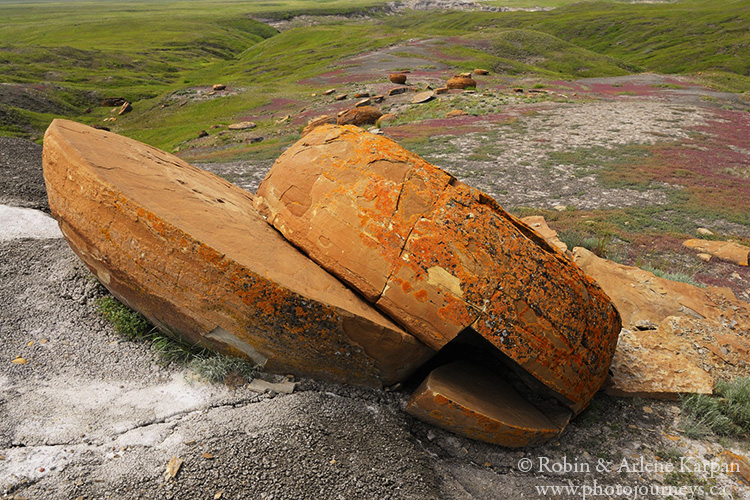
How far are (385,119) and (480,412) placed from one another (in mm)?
31161

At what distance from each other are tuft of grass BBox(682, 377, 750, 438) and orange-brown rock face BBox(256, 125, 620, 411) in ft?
4.55

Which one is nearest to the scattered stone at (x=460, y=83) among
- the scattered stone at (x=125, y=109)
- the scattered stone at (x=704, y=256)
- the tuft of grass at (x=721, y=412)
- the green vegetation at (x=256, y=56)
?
the green vegetation at (x=256, y=56)

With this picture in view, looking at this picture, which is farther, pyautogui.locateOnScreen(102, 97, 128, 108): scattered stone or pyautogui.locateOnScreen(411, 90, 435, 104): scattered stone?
pyautogui.locateOnScreen(102, 97, 128, 108): scattered stone

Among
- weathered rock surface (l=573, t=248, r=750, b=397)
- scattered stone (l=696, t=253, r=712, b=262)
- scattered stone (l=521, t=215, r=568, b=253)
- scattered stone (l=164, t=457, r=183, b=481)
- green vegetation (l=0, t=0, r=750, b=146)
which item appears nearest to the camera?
scattered stone (l=164, t=457, r=183, b=481)

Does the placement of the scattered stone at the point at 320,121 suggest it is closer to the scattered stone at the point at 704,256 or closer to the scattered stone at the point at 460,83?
the scattered stone at the point at 460,83

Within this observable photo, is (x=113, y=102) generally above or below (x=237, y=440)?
below

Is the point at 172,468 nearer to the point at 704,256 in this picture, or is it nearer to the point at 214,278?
the point at 214,278

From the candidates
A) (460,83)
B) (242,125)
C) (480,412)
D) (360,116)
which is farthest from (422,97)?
A: (480,412)

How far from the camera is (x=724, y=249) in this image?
12469mm

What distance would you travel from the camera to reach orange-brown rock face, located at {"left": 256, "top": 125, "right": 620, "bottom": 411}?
542cm

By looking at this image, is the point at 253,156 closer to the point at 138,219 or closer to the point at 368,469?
the point at 138,219

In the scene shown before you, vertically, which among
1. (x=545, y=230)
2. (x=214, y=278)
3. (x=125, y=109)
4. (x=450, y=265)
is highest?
(x=450, y=265)

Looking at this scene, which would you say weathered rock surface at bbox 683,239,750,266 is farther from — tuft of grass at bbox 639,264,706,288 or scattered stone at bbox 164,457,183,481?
scattered stone at bbox 164,457,183,481

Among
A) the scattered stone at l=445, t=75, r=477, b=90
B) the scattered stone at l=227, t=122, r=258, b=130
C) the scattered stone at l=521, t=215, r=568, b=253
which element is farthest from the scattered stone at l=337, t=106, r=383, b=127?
the scattered stone at l=521, t=215, r=568, b=253
